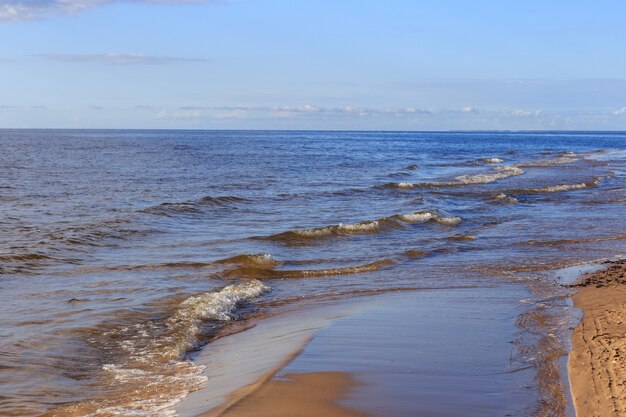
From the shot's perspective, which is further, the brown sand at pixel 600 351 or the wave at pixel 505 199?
the wave at pixel 505 199

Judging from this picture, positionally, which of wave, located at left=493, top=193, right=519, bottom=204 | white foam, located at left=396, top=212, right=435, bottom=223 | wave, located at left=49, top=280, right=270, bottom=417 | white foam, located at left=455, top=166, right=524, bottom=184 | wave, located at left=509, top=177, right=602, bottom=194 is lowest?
wave, located at left=49, top=280, right=270, bottom=417

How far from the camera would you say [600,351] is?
768 centimetres

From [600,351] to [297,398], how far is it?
11.6ft

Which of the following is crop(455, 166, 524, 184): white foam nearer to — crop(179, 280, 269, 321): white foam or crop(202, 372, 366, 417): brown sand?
crop(179, 280, 269, 321): white foam

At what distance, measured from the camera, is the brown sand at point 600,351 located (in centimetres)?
614

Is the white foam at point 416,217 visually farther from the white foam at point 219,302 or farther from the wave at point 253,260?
the white foam at point 219,302

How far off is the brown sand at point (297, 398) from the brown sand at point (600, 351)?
2.09 m

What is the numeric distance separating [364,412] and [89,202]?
18978 mm

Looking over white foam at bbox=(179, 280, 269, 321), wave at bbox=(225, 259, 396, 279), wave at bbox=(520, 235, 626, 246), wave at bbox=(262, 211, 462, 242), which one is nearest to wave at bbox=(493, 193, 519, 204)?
wave at bbox=(262, 211, 462, 242)

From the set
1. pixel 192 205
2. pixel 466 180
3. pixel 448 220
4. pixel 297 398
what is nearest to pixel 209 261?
pixel 297 398

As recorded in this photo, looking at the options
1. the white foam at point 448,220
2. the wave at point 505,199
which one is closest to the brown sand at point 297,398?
the white foam at point 448,220

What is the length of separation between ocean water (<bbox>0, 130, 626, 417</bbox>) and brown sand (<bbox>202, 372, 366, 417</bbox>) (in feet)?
2.61

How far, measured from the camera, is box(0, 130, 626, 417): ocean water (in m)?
7.71

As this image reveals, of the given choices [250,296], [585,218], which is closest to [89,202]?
[250,296]
